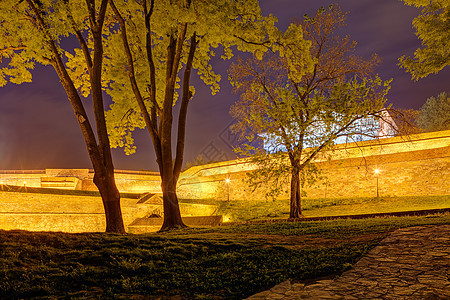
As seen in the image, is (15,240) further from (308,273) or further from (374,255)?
(374,255)

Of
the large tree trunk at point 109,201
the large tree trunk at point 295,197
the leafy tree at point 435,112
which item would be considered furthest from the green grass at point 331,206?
the leafy tree at point 435,112

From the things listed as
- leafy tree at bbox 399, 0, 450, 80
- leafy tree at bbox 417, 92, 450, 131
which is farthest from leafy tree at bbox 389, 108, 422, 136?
leafy tree at bbox 417, 92, 450, 131

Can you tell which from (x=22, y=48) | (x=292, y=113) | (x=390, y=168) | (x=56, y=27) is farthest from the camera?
(x=390, y=168)

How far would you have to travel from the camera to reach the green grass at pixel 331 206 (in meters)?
20.4

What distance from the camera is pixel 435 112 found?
141 feet

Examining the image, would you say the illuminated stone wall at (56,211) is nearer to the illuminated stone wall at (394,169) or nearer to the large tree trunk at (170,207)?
the illuminated stone wall at (394,169)

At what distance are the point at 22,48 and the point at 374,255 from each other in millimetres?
13867

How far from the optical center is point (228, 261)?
553 centimetres

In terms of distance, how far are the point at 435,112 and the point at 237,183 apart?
32.1 metres

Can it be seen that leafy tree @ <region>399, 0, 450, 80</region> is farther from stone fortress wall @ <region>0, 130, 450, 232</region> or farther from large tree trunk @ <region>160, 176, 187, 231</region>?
large tree trunk @ <region>160, 176, 187, 231</region>

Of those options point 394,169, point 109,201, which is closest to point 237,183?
point 394,169

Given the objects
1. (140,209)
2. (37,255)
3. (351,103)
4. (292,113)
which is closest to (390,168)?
(351,103)

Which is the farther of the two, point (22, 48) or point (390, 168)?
point (390, 168)

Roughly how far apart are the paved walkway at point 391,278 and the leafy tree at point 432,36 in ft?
29.6
